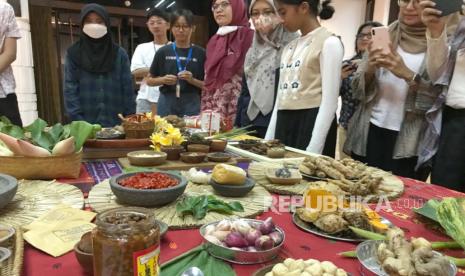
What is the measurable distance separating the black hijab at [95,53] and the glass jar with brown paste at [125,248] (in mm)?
2223

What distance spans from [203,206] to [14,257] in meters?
0.43

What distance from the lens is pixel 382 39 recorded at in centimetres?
160

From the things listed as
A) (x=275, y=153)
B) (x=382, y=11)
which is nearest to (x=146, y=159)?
(x=275, y=153)

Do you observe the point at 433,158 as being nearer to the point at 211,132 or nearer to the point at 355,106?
the point at 355,106

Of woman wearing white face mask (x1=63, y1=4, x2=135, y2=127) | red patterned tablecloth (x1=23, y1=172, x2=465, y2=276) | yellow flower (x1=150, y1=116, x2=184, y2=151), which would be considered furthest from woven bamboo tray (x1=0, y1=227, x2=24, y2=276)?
woman wearing white face mask (x1=63, y1=4, x2=135, y2=127)

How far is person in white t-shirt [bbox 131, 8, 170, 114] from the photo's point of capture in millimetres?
3383

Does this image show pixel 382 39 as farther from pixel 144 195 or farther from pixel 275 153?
pixel 144 195

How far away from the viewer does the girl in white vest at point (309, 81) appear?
169 cm

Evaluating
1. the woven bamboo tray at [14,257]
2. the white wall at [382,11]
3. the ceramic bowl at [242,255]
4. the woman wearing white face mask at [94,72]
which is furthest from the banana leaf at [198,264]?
the white wall at [382,11]

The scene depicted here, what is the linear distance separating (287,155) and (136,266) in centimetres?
122

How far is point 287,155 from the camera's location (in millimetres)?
1700

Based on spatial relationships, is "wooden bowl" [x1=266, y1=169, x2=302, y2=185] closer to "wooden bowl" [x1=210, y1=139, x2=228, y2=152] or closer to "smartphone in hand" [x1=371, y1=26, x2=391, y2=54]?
"wooden bowl" [x1=210, y1=139, x2=228, y2=152]

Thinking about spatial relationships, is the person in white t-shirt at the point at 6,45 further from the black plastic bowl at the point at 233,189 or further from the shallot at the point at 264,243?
the shallot at the point at 264,243

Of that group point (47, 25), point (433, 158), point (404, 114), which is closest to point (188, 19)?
point (404, 114)
